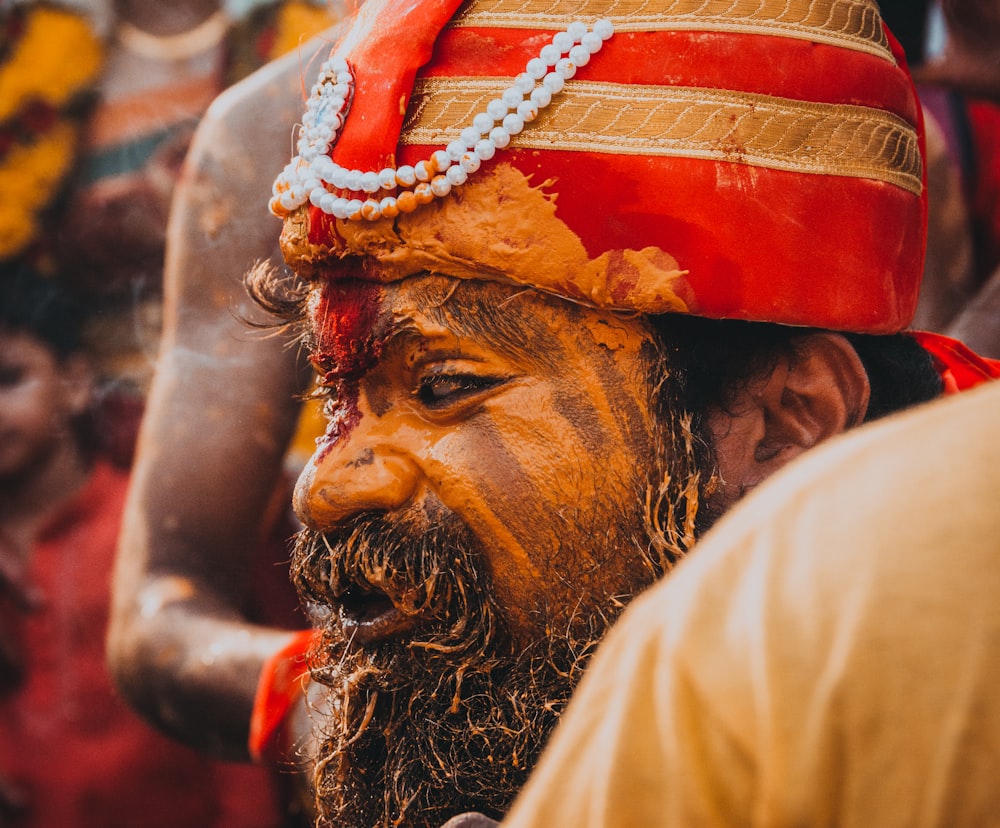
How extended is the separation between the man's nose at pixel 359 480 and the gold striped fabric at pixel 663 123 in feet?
1.32

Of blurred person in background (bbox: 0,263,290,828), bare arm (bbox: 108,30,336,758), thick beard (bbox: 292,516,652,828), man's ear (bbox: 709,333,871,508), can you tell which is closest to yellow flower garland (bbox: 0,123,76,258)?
blurred person in background (bbox: 0,263,290,828)

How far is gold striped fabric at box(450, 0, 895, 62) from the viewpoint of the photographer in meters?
1.47

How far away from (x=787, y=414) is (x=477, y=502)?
460mm

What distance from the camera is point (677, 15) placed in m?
1.47

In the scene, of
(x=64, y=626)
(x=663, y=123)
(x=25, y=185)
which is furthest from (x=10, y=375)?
(x=663, y=123)

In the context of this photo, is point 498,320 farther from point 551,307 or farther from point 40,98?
point 40,98

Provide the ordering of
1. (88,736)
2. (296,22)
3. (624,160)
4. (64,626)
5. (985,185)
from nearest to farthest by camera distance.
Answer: (624,160)
(985,185)
(296,22)
(88,736)
(64,626)

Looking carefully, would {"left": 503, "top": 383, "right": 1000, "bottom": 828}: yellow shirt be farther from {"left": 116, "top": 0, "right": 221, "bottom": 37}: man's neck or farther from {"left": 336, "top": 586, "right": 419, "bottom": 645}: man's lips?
{"left": 116, "top": 0, "right": 221, "bottom": 37}: man's neck

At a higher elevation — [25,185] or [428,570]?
[25,185]

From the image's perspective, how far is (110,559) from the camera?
4211 millimetres

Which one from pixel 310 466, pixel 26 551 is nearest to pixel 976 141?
pixel 310 466

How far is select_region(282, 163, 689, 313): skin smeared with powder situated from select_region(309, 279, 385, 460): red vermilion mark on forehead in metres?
0.09

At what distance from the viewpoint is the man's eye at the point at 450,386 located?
153 centimetres

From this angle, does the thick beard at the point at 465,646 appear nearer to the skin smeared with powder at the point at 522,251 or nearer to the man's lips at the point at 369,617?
the man's lips at the point at 369,617
